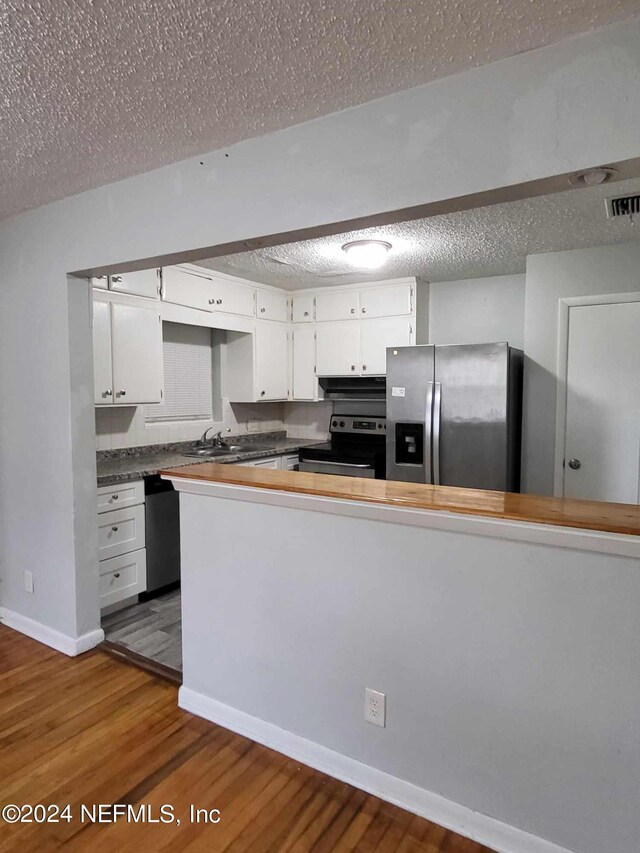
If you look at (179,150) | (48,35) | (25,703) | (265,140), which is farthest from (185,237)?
(25,703)

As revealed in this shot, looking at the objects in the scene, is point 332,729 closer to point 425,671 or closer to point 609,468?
point 425,671

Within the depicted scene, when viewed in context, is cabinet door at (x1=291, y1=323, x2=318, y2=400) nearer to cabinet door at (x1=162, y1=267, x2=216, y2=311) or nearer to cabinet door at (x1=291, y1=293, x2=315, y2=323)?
Result: cabinet door at (x1=291, y1=293, x2=315, y2=323)

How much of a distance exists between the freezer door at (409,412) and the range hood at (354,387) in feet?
2.22

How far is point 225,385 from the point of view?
455 centimetres

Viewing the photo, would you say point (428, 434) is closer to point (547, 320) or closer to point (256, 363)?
point (547, 320)

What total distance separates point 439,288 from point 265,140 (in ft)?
9.17

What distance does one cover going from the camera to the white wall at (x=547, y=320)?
3.26 m

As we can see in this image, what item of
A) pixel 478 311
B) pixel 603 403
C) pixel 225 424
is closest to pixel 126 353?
pixel 225 424

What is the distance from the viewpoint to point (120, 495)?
3115mm

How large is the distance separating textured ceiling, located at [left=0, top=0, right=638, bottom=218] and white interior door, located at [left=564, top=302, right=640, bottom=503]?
237cm

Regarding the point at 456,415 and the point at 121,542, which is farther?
the point at 456,415

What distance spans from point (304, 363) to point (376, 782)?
3496mm

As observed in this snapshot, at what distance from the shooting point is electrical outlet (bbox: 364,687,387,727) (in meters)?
1.71

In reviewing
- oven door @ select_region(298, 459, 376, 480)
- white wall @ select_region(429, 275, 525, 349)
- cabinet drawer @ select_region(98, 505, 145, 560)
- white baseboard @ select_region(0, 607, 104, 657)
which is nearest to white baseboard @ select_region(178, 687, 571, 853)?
white baseboard @ select_region(0, 607, 104, 657)
